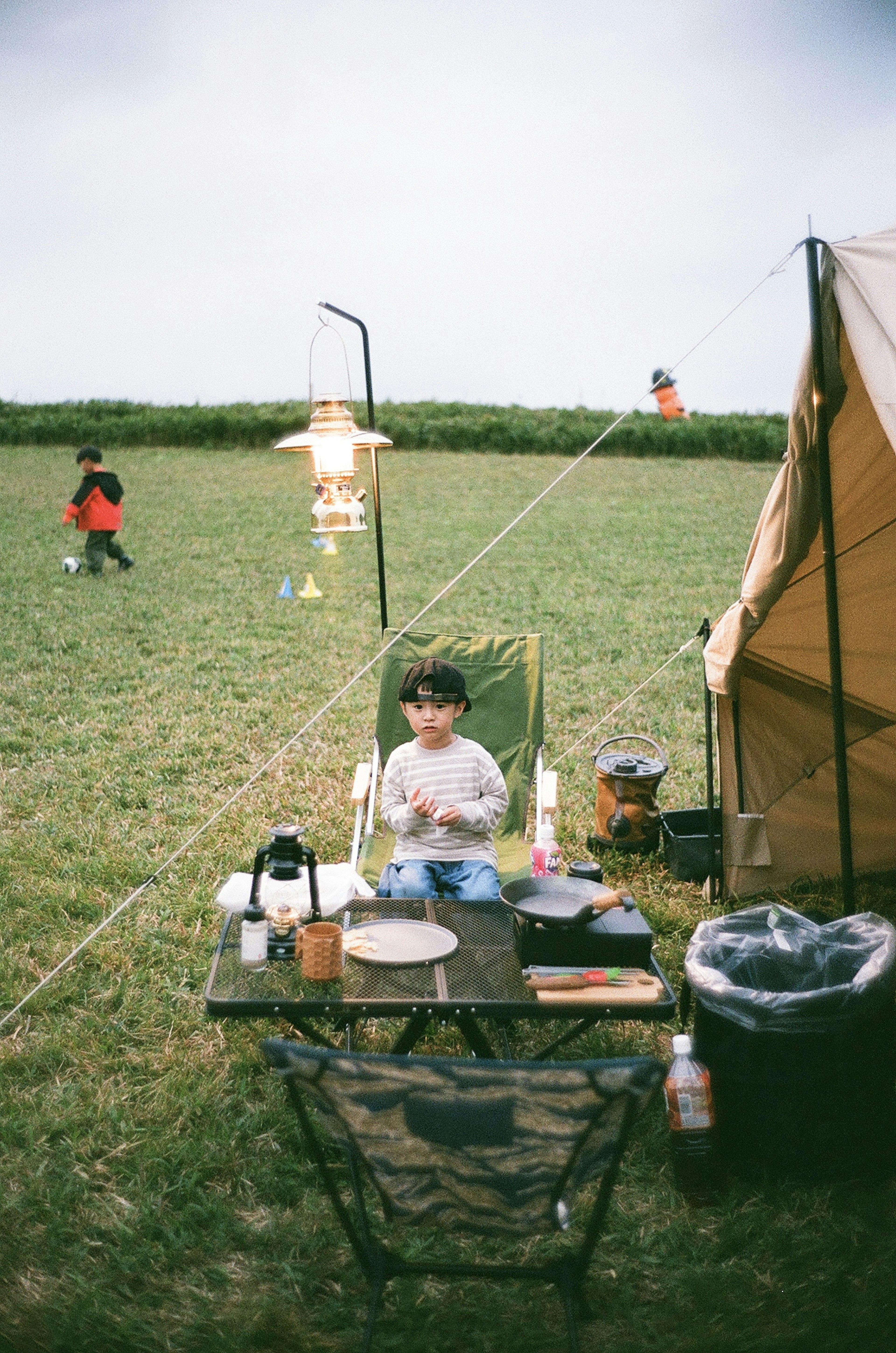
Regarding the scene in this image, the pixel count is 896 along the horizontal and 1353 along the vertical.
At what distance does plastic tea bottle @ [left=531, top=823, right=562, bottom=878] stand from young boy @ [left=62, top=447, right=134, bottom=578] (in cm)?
929

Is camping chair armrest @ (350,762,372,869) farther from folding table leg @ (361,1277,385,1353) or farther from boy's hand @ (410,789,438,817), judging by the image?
folding table leg @ (361,1277,385,1353)

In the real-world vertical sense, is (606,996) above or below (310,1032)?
above

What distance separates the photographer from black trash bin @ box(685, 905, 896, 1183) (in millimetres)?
2637

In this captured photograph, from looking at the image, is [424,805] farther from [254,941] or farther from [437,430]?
[437,430]

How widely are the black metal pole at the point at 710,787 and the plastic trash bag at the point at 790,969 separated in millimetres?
1001

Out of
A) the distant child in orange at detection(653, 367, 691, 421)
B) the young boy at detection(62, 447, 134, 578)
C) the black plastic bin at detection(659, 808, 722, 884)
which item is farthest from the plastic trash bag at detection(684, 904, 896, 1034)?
the distant child in orange at detection(653, 367, 691, 421)

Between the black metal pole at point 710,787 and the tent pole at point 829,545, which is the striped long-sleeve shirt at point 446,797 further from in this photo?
the tent pole at point 829,545

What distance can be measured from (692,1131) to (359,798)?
1.84 m

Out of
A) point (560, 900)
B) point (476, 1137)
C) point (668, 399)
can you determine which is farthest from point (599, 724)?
point (668, 399)

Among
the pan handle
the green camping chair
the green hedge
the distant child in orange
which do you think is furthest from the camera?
the green hedge

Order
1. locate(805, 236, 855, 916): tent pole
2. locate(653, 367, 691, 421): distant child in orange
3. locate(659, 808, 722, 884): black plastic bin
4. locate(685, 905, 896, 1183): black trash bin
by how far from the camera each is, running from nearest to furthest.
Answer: locate(685, 905, 896, 1183): black trash bin, locate(805, 236, 855, 916): tent pole, locate(659, 808, 722, 884): black plastic bin, locate(653, 367, 691, 421): distant child in orange

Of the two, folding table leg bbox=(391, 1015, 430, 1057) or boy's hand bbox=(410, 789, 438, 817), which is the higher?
boy's hand bbox=(410, 789, 438, 817)

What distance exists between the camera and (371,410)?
4.61 metres

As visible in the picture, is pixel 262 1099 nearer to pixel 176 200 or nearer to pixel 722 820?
pixel 722 820
